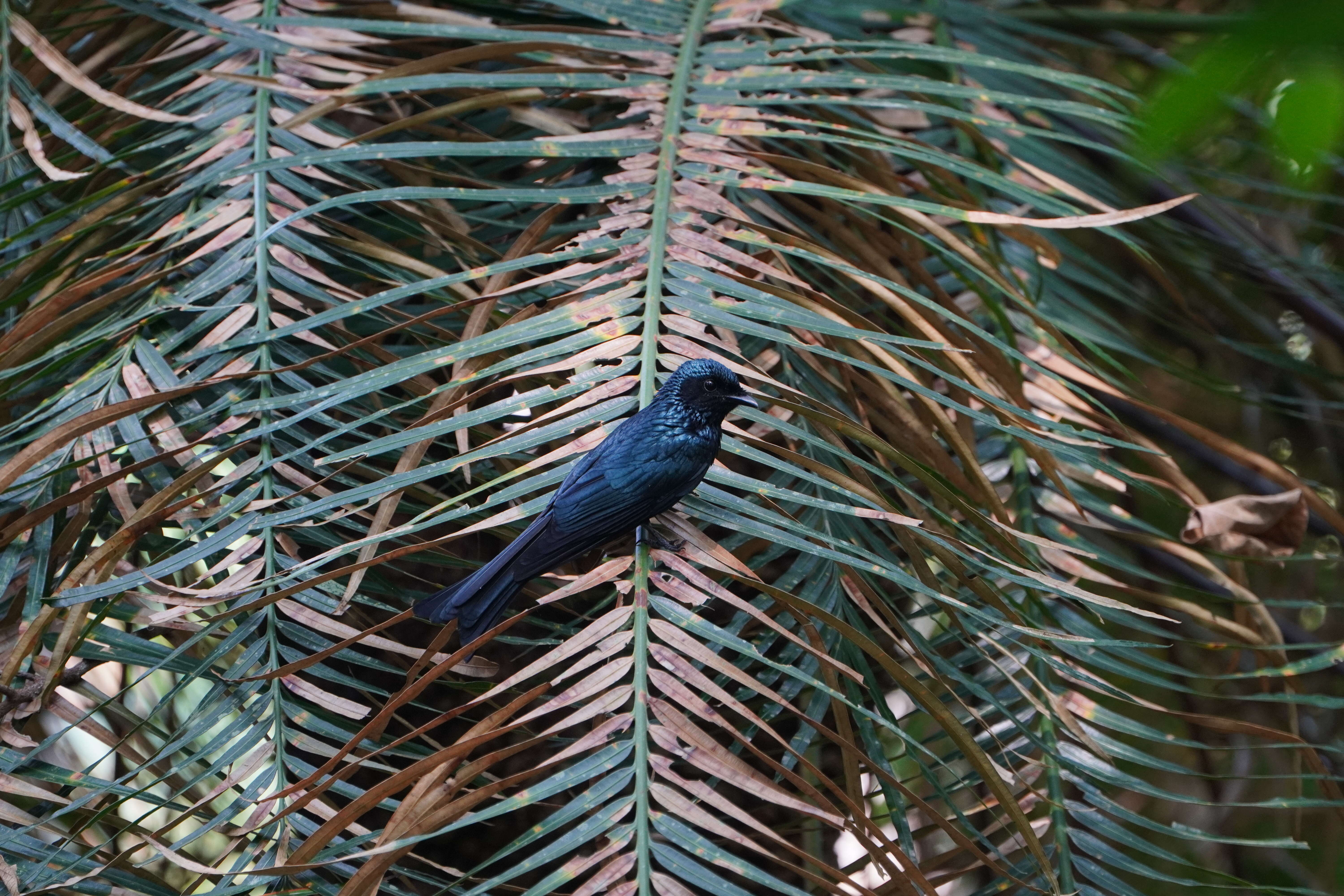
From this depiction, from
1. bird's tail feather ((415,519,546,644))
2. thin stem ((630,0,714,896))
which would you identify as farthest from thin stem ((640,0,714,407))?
bird's tail feather ((415,519,546,644))

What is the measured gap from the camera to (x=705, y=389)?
1.66 metres

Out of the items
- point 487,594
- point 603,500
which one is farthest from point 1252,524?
point 487,594

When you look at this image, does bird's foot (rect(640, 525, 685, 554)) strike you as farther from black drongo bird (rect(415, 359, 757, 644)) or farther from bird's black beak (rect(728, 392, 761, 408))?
bird's black beak (rect(728, 392, 761, 408))

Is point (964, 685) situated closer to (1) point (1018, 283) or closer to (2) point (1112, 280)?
(1) point (1018, 283)

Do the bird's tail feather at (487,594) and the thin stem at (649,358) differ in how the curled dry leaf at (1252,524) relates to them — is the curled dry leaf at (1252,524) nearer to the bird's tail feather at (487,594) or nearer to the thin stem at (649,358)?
the thin stem at (649,358)

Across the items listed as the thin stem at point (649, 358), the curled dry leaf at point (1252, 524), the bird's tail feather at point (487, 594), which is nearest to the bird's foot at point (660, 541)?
the thin stem at point (649, 358)

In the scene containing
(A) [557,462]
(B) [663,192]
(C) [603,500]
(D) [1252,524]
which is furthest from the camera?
(D) [1252,524]

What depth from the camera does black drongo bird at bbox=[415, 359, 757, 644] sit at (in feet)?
4.90

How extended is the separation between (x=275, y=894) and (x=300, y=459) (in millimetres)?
725

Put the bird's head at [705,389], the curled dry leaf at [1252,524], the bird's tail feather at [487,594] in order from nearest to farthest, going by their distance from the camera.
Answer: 1. the bird's tail feather at [487,594]
2. the bird's head at [705,389]
3. the curled dry leaf at [1252,524]

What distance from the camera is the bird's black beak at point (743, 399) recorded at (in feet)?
5.47

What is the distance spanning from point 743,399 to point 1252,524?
3.93 feet

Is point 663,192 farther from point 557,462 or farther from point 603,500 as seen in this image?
point 603,500

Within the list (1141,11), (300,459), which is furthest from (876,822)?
(1141,11)
